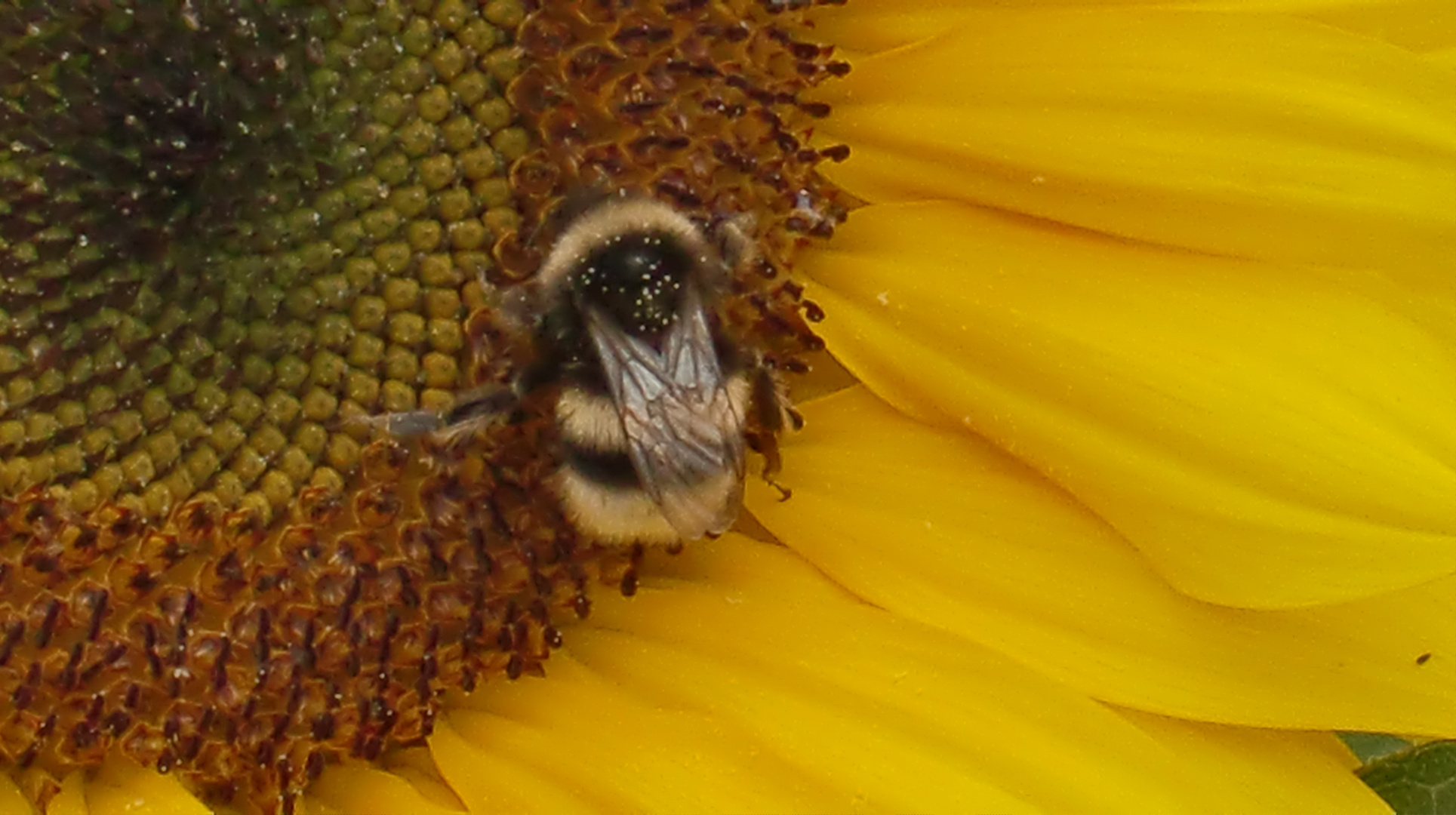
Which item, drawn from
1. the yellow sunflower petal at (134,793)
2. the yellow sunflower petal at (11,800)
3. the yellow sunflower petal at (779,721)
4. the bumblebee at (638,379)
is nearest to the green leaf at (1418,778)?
the yellow sunflower petal at (779,721)

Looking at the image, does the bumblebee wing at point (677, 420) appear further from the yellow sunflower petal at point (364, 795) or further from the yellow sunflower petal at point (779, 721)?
the yellow sunflower petal at point (364, 795)

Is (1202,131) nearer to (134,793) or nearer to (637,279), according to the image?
(637,279)

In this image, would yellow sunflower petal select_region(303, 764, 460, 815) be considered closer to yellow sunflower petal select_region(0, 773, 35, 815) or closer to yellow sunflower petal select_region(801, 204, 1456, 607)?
yellow sunflower petal select_region(0, 773, 35, 815)

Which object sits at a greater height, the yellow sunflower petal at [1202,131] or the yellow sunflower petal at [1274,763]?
the yellow sunflower petal at [1202,131]

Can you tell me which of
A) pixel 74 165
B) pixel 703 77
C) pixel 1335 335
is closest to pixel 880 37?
pixel 703 77

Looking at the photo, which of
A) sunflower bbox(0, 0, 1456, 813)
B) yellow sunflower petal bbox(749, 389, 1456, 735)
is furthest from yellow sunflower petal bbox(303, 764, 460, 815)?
yellow sunflower petal bbox(749, 389, 1456, 735)

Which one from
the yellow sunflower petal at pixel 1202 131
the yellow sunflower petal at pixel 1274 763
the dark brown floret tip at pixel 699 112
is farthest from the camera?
the dark brown floret tip at pixel 699 112

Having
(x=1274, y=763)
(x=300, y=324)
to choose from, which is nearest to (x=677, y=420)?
(x=300, y=324)

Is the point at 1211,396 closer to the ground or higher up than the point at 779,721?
higher up

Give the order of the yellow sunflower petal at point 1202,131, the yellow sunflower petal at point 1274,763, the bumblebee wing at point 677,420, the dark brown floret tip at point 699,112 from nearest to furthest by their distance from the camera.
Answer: the bumblebee wing at point 677,420 → the yellow sunflower petal at point 1202,131 → the yellow sunflower petal at point 1274,763 → the dark brown floret tip at point 699,112
